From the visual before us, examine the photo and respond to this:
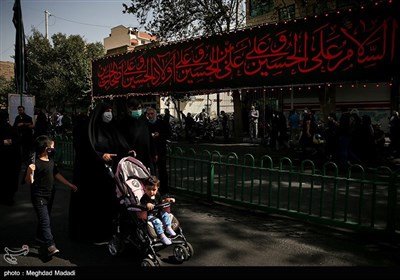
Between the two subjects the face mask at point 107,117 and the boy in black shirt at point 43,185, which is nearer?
the boy in black shirt at point 43,185

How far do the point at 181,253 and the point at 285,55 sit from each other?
8.00 meters

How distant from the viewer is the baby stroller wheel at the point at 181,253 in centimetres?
354

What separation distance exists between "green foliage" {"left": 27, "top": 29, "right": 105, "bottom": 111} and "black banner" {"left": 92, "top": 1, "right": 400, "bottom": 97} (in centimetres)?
1393

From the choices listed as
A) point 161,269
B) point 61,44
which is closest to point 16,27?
point 161,269

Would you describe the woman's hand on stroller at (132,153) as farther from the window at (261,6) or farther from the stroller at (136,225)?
the window at (261,6)

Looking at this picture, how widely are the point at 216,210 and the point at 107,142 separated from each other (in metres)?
2.27

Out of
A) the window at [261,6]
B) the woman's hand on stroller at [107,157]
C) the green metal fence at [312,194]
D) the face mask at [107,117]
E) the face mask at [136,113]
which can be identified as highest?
the window at [261,6]

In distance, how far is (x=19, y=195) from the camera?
6555 millimetres

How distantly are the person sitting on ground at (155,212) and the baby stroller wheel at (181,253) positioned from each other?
0.16m

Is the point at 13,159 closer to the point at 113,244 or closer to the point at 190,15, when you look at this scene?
the point at 113,244

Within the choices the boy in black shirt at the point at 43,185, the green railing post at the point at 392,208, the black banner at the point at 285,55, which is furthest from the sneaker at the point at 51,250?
the black banner at the point at 285,55

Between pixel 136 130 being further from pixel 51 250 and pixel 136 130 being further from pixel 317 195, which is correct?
pixel 317 195

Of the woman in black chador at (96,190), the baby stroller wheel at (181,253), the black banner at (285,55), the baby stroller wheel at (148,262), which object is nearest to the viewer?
the baby stroller wheel at (148,262)

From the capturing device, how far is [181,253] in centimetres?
356
